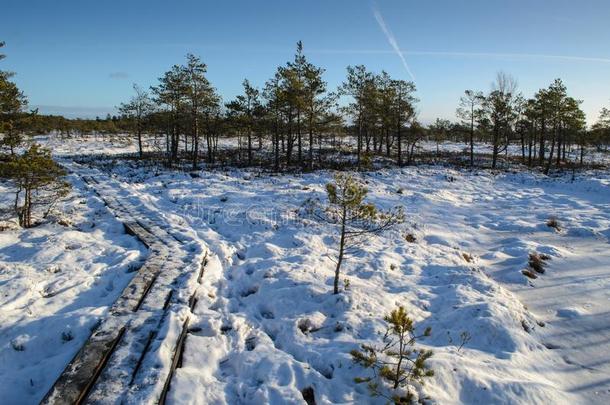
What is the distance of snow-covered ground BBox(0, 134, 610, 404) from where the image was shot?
5.71 metres

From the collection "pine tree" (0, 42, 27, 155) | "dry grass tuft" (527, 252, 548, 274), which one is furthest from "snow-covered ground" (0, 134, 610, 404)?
"pine tree" (0, 42, 27, 155)

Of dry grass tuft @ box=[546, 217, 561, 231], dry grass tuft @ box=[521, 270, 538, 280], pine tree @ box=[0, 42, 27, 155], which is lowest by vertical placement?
dry grass tuft @ box=[521, 270, 538, 280]

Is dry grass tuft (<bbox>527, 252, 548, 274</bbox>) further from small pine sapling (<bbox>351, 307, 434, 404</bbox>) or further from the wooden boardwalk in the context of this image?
the wooden boardwalk

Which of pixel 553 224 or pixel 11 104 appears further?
pixel 11 104

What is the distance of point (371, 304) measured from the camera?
835cm

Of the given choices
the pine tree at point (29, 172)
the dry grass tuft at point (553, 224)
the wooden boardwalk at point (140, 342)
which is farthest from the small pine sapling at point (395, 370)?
the dry grass tuft at point (553, 224)

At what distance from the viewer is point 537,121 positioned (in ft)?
137

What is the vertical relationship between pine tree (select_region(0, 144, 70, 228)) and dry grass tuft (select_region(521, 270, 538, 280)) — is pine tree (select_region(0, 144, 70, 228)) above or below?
above

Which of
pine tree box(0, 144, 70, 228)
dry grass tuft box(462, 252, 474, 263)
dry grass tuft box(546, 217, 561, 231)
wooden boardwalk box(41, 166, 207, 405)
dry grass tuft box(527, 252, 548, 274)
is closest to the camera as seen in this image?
wooden boardwalk box(41, 166, 207, 405)

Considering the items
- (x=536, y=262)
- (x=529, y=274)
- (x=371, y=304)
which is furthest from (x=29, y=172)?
(x=536, y=262)

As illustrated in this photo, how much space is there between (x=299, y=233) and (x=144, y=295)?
20.7ft

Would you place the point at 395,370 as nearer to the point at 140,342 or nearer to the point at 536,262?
the point at 140,342

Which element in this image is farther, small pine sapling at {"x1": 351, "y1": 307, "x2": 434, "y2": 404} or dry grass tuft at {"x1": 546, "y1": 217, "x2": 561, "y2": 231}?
dry grass tuft at {"x1": 546, "y1": 217, "x2": 561, "y2": 231}

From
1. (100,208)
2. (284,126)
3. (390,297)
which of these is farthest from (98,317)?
(284,126)
